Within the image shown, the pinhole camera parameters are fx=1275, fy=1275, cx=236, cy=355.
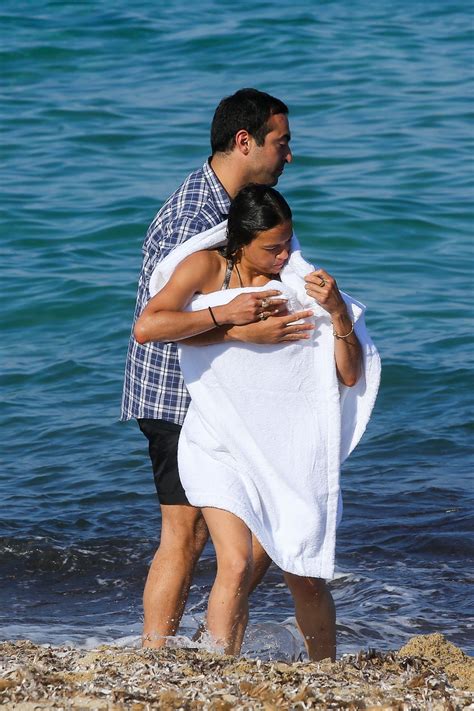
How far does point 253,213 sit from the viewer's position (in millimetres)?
4332

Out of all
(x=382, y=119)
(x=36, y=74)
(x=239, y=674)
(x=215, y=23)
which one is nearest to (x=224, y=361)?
(x=239, y=674)

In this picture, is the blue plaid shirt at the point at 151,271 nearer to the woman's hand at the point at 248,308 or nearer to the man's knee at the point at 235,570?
the woman's hand at the point at 248,308

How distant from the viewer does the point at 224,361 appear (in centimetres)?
446

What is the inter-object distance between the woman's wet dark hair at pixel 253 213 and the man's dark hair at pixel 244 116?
0.37 m

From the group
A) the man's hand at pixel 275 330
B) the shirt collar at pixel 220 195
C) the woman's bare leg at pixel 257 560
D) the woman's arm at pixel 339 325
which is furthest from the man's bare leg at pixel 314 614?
the shirt collar at pixel 220 195

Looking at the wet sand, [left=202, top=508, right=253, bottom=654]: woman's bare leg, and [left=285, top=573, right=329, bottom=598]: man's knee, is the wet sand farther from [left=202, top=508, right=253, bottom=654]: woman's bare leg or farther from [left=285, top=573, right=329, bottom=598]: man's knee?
[left=285, top=573, right=329, bottom=598]: man's knee

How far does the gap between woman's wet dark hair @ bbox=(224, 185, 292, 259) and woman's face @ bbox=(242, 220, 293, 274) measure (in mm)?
17

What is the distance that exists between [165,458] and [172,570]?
1.36ft

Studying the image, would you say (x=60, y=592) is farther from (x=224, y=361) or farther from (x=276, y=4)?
(x=276, y=4)

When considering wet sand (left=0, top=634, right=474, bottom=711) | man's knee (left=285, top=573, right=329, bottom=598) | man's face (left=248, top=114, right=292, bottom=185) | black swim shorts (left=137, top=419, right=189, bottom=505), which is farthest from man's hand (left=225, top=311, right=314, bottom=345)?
wet sand (left=0, top=634, right=474, bottom=711)

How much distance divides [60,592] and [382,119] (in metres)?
9.37

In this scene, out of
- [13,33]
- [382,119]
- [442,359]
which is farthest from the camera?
[13,33]

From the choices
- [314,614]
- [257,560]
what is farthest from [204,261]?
[314,614]

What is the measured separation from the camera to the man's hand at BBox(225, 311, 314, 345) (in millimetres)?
4316
